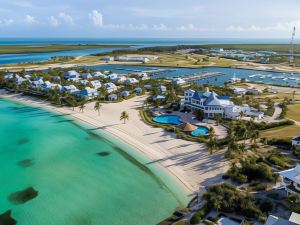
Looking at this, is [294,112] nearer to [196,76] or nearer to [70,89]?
[70,89]

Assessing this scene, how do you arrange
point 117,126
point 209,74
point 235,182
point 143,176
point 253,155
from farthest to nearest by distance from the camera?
point 209,74 → point 117,126 → point 253,155 → point 143,176 → point 235,182

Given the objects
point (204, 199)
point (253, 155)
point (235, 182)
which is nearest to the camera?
point (204, 199)

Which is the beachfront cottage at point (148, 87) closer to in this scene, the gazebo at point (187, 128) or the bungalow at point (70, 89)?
the bungalow at point (70, 89)

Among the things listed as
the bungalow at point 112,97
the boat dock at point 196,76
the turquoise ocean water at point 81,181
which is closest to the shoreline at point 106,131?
the turquoise ocean water at point 81,181

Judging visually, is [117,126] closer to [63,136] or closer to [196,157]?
[63,136]

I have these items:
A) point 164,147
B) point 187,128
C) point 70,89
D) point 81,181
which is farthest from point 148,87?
point 81,181

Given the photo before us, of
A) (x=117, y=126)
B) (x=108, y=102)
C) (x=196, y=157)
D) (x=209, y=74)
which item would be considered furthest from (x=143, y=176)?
(x=209, y=74)

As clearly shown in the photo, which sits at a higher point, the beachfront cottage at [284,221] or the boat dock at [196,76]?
the boat dock at [196,76]
